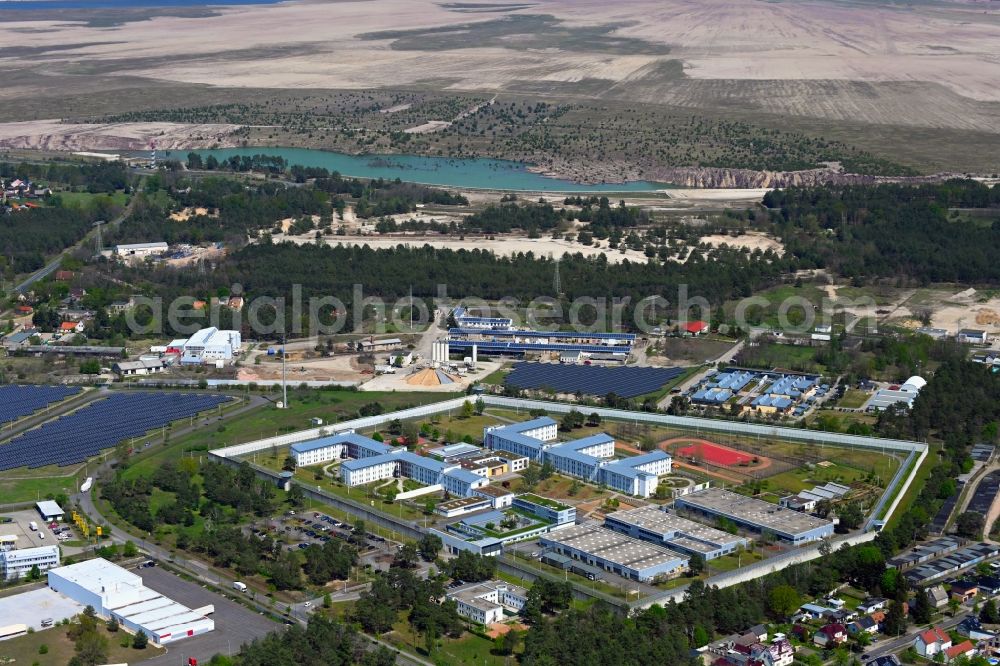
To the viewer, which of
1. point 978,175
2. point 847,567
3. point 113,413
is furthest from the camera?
point 978,175

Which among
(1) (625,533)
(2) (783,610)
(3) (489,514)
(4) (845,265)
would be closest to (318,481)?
(3) (489,514)

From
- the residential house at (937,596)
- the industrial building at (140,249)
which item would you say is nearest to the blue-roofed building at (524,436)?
the residential house at (937,596)

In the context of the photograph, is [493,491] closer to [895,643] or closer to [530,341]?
[895,643]

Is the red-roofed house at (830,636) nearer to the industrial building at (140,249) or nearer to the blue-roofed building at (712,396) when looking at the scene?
the blue-roofed building at (712,396)

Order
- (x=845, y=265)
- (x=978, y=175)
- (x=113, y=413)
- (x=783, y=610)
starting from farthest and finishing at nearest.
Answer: (x=978, y=175), (x=845, y=265), (x=113, y=413), (x=783, y=610)

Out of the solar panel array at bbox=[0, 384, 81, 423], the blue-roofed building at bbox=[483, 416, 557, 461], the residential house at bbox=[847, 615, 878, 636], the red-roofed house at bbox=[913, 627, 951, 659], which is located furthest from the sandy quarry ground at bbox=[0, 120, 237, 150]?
the red-roofed house at bbox=[913, 627, 951, 659]

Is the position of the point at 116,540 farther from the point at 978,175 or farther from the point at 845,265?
the point at 978,175

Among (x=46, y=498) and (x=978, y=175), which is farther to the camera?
(x=978, y=175)
